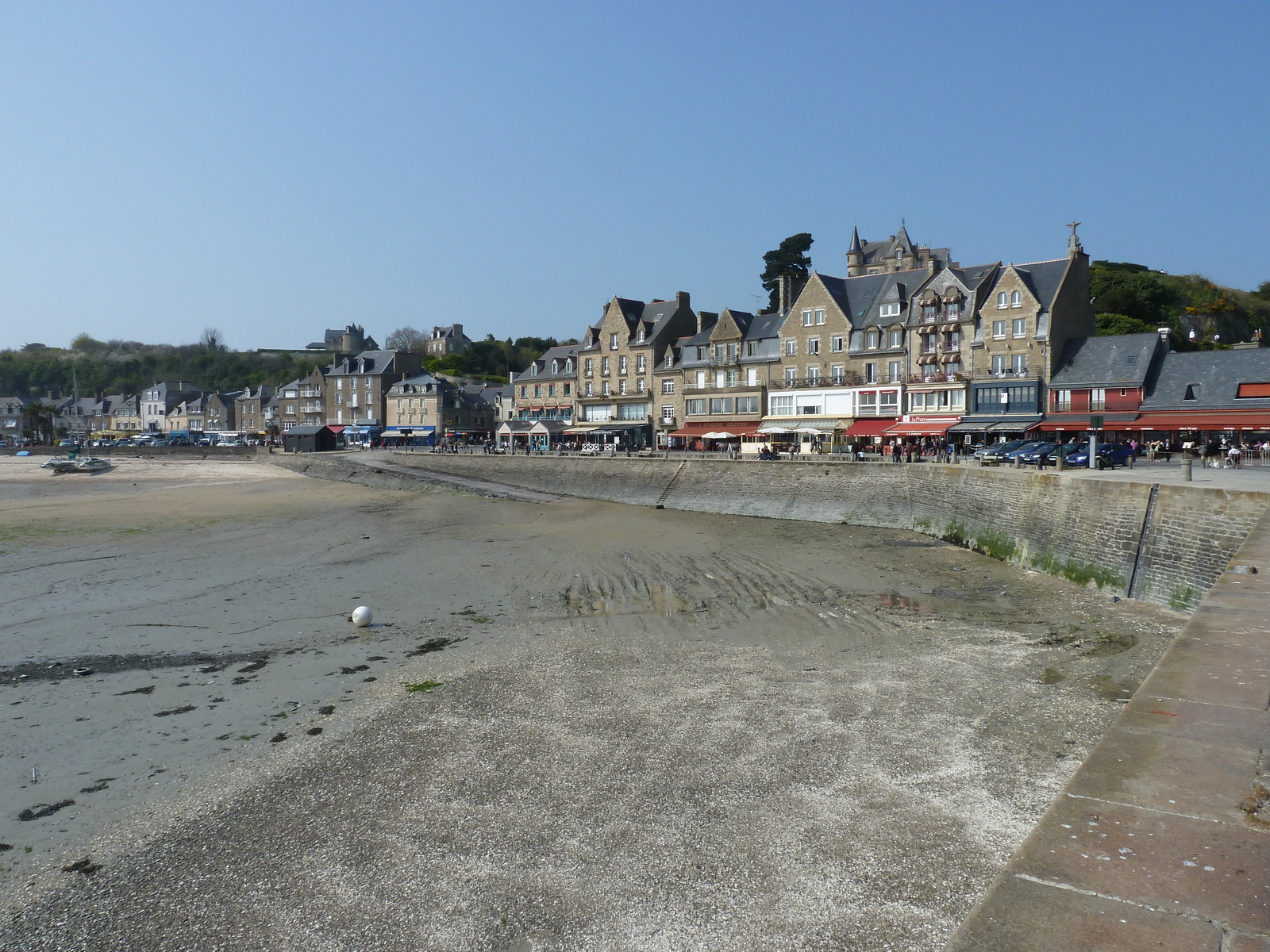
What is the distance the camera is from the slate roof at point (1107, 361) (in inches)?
1790

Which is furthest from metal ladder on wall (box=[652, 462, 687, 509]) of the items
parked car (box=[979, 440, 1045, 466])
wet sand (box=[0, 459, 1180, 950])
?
wet sand (box=[0, 459, 1180, 950])

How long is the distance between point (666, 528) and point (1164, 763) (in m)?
28.7

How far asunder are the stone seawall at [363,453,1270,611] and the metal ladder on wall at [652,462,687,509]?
11 centimetres

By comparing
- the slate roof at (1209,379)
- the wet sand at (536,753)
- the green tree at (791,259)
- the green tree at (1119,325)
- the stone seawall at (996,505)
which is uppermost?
the green tree at (791,259)

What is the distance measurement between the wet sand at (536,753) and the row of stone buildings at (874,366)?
3180cm

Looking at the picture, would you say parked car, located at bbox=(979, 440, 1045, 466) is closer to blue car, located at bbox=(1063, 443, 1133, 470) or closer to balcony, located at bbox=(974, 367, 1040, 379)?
blue car, located at bbox=(1063, 443, 1133, 470)

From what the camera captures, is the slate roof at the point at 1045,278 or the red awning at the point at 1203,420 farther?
the slate roof at the point at 1045,278

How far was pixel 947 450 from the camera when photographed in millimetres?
45406

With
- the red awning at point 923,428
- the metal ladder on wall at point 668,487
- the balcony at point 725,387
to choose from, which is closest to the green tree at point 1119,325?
the red awning at point 923,428

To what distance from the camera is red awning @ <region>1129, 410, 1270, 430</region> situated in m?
39.4

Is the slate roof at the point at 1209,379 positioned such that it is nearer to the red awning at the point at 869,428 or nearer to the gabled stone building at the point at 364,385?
the red awning at the point at 869,428

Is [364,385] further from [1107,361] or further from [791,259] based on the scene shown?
[1107,361]

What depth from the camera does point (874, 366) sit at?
2188 inches

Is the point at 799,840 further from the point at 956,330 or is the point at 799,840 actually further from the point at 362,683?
the point at 956,330
